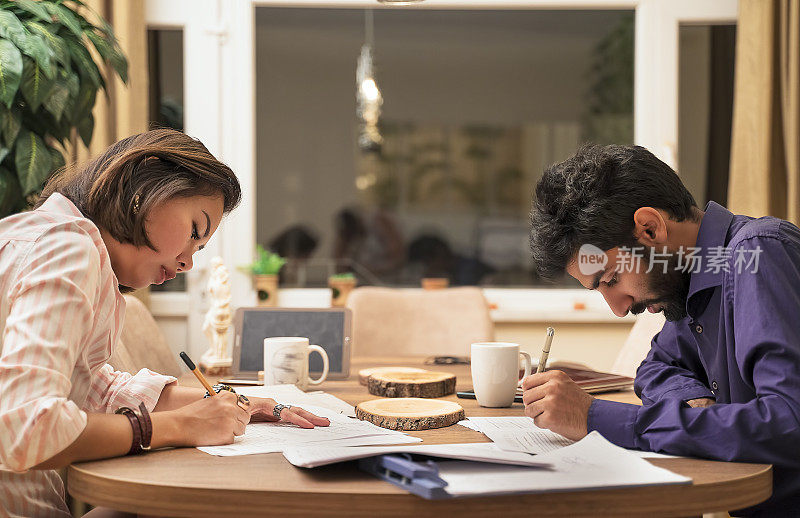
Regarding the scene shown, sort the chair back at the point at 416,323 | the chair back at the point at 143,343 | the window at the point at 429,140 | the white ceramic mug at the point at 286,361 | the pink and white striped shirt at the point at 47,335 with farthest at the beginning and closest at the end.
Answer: the window at the point at 429,140 < the chair back at the point at 416,323 < the chair back at the point at 143,343 < the white ceramic mug at the point at 286,361 < the pink and white striped shirt at the point at 47,335

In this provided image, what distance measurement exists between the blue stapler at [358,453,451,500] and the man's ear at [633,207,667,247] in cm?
58

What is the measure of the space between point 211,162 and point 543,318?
8.31 ft

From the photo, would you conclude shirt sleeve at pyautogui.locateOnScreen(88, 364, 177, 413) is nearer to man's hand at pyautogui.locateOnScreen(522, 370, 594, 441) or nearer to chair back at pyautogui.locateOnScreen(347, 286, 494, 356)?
man's hand at pyautogui.locateOnScreen(522, 370, 594, 441)

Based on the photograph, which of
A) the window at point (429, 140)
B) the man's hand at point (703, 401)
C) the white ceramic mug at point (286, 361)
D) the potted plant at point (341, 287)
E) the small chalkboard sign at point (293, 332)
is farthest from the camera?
the window at point (429, 140)

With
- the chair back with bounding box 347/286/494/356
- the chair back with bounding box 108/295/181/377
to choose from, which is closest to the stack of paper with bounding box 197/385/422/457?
the chair back with bounding box 108/295/181/377

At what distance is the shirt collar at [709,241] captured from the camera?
4.25ft

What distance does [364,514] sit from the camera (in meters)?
0.92

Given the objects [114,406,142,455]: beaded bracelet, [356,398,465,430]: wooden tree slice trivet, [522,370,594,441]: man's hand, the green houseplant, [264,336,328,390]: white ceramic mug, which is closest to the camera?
[114,406,142,455]: beaded bracelet

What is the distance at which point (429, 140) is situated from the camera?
402cm

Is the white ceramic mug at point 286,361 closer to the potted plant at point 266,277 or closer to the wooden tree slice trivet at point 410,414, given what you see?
the wooden tree slice trivet at point 410,414

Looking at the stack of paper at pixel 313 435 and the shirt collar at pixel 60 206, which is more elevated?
the shirt collar at pixel 60 206

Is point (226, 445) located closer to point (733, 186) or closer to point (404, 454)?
point (404, 454)

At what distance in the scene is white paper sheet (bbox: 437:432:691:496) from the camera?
901 millimetres

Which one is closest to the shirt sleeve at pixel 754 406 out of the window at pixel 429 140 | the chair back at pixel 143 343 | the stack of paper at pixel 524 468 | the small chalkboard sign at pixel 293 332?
the stack of paper at pixel 524 468
